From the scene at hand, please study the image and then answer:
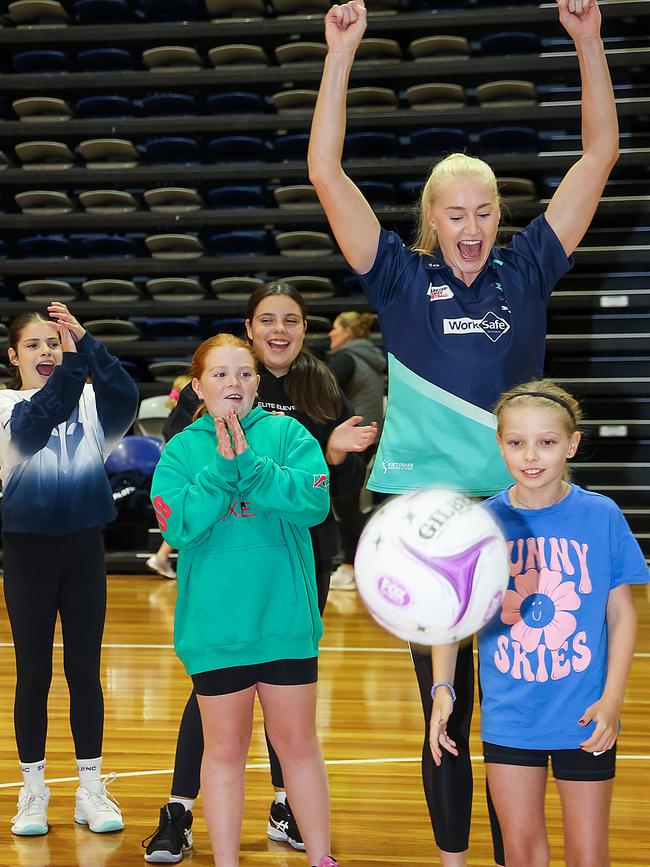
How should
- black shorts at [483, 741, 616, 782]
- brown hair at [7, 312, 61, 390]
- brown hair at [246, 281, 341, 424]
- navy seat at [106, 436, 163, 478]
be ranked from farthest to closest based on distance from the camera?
navy seat at [106, 436, 163, 478] → brown hair at [7, 312, 61, 390] → brown hair at [246, 281, 341, 424] → black shorts at [483, 741, 616, 782]

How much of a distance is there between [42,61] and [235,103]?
64.8 inches

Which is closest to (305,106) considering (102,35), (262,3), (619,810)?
(262,3)

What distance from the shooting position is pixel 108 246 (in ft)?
28.2

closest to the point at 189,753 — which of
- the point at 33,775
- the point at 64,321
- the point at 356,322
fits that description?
the point at 33,775

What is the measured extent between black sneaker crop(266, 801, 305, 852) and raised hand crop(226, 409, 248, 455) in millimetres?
1138

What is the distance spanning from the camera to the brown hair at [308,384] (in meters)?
2.83

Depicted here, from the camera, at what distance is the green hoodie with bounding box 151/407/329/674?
87.7 inches

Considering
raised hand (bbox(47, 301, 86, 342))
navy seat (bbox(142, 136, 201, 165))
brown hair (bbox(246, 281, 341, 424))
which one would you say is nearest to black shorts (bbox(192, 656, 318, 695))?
brown hair (bbox(246, 281, 341, 424))

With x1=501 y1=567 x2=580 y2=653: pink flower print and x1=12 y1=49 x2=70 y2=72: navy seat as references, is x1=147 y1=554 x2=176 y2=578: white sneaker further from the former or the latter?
x1=501 y1=567 x2=580 y2=653: pink flower print

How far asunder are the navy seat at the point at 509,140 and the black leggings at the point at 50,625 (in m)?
5.94

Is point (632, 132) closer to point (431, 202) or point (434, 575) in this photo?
point (431, 202)

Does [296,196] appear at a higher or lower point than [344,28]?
higher

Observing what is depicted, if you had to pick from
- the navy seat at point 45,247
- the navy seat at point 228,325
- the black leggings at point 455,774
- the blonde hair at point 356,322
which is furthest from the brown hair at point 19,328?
the navy seat at point 45,247

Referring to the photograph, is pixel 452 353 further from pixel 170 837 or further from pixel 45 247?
pixel 45 247
